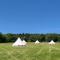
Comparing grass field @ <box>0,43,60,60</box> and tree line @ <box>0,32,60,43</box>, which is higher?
tree line @ <box>0,32,60,43</box>

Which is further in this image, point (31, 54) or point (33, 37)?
point (33, 37)

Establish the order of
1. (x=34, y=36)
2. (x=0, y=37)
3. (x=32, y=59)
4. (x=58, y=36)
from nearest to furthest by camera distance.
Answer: (x=32, y=59) < (x=0, y=37) < (x=58, y=36) < (x=34, y=36)

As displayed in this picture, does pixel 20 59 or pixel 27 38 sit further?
pixel 27 38

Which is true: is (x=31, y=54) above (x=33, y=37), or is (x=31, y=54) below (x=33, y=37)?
below

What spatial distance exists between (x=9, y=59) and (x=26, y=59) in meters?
1.79

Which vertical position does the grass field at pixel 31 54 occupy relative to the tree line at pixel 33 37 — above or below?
below

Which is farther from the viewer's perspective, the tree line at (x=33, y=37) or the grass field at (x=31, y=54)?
the tree line at (x=33, y=37)

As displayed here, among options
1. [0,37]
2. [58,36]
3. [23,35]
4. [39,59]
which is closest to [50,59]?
[39,59]

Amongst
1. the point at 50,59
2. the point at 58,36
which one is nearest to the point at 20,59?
the point at 50,59

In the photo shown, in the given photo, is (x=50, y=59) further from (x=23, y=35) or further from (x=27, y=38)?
(x=23, y=35)

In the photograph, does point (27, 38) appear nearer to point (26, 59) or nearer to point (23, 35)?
point (23, 35)

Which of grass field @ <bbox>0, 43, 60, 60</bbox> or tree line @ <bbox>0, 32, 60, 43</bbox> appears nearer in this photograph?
grass field @ <bbox>0, 43, 60, 60</bbox>

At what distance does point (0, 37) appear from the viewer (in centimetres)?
13400

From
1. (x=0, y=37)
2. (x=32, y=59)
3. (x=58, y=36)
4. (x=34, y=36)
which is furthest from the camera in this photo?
(x=34, y=36)
